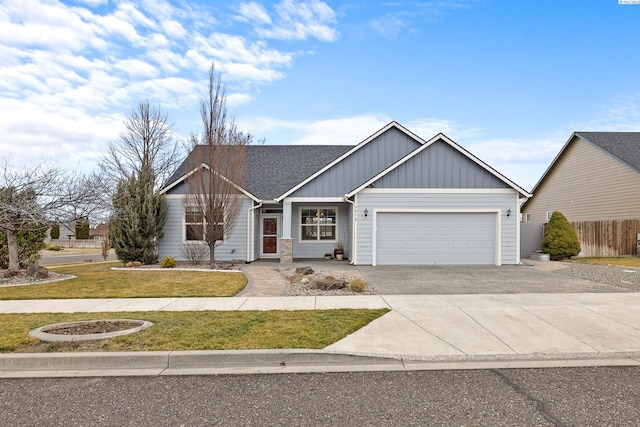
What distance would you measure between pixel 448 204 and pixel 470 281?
4.73 metres

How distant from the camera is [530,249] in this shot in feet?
62.1

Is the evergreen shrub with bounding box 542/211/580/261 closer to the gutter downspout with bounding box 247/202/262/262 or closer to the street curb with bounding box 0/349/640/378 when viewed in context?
the gutter downspout with bounding box 247/202/262/262

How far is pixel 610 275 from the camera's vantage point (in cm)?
1195

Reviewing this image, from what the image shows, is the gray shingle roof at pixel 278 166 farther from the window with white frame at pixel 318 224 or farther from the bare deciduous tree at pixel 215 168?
the bare deciduous tree at pixel 215 168

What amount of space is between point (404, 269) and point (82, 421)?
11.6 metres

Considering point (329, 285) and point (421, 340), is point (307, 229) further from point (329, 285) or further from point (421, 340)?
point (421, 340)

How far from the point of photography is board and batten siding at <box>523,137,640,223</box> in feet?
66.5

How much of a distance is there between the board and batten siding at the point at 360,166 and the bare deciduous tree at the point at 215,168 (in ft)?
10.7

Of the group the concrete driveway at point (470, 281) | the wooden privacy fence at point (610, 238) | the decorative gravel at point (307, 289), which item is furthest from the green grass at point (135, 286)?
the wooden privacy fence at point (610, 238)

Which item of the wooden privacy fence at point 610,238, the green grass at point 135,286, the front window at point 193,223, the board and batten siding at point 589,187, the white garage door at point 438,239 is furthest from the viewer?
the board and batten siding at point 589,187

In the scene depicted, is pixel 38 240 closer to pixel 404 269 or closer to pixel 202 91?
pixel 202 91

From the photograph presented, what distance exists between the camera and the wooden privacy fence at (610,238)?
18828 millimetres

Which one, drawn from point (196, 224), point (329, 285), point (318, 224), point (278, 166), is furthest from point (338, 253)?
point (329, 285)

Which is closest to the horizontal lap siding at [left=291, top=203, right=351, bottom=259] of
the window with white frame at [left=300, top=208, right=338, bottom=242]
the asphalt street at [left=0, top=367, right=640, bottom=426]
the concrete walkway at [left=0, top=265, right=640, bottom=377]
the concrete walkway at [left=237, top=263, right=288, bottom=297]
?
the window with white frame at [left=300, top=208, right=338, bottom=242]
